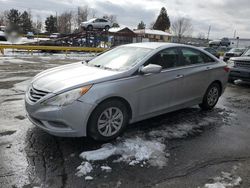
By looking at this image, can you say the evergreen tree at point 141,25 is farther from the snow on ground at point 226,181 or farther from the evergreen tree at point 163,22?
the snow on ground at point 226,181

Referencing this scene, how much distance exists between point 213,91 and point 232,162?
108 inches

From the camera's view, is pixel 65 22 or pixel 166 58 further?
pixel 65 22

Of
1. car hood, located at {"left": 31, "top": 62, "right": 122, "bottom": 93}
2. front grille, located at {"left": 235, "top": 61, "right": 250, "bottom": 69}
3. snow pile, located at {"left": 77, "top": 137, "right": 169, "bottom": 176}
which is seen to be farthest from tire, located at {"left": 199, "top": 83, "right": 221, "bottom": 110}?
front grille, located at {"left": 235, "top": 61, "right": 250, "bottom": 69}

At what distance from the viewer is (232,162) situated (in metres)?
4.07

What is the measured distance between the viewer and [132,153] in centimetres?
411

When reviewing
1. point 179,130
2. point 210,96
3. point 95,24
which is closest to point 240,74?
Result: point 210,96

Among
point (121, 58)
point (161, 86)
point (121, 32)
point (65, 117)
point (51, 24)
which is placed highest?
point (51, 24)

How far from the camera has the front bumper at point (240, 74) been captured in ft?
33.0

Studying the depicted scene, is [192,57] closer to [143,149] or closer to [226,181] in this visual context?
[143,149]

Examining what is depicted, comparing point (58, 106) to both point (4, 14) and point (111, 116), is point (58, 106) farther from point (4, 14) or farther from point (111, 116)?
point (4, 14)

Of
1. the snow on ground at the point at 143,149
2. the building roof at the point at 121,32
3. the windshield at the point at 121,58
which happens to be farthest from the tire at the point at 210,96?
the building roof at the point at 121,32

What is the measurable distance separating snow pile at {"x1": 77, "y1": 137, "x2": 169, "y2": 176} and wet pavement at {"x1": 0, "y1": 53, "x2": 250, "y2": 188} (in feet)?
0.31

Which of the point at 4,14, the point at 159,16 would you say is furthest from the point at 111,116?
the point at 159,16

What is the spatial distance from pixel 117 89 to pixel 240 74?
745 centimetres
